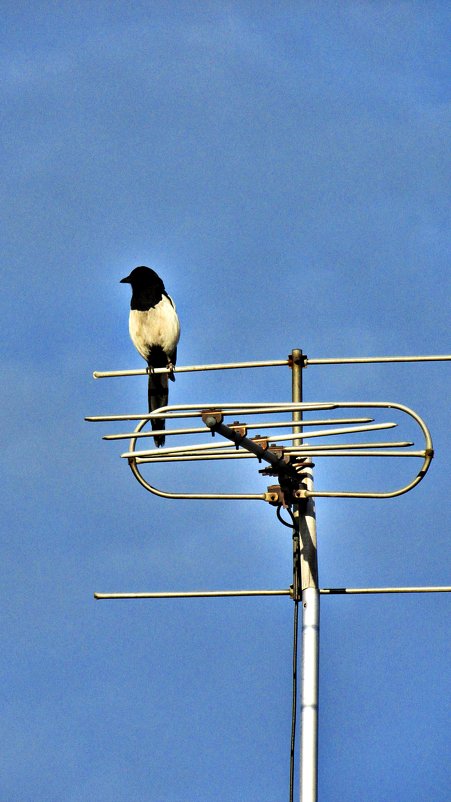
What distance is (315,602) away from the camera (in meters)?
8.62

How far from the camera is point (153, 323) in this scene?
57.5 feet

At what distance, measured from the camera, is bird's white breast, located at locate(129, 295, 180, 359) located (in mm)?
17516

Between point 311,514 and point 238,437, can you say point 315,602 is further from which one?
point 238,437

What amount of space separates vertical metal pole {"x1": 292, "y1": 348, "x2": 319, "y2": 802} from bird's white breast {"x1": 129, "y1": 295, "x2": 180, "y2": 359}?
8.36 metres

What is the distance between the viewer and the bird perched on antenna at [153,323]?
1750 cm

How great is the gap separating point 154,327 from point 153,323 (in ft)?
0.17

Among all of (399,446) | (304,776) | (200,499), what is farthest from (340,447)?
(304,776)

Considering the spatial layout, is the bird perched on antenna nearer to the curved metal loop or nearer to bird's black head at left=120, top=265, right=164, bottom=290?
bird's black head at left=120, top=265, right=164, bottom=290

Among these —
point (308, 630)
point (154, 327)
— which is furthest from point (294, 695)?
point (154, 327)

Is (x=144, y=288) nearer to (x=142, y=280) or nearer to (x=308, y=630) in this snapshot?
(x=142, y=280)

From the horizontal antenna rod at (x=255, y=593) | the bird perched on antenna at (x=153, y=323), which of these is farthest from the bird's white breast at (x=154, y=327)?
the horizontal antenna rod at (x=255, y=593)

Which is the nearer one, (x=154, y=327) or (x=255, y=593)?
(x=255, y=593)

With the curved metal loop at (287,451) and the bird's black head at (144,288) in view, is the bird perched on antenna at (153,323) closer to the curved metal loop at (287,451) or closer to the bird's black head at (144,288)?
the bird's black head at (144,288)

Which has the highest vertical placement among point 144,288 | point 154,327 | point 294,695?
point 144,288
